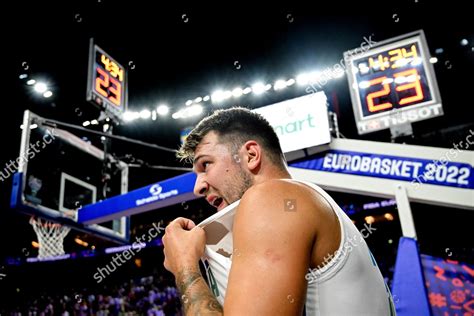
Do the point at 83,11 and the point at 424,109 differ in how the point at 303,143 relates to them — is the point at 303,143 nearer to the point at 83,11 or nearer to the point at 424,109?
the point at 424,109

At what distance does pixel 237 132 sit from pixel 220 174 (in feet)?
0.67

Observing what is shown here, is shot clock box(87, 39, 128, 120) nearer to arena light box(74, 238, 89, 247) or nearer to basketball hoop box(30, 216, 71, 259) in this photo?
basketball hoop box(30, 216, 71, 259)

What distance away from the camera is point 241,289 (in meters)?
1.15

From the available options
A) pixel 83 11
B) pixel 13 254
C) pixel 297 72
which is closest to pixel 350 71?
pixel 83 11

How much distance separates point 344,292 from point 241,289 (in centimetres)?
35

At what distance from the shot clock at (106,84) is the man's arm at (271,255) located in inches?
321

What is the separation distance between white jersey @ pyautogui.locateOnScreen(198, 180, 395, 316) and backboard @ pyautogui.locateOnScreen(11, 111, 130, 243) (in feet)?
18.4

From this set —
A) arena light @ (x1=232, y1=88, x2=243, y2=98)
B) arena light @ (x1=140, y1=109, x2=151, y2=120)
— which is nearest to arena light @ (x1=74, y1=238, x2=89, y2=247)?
arena light @ (x1=140, y1=109, x2=151, y2=120)

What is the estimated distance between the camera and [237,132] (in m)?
1.74

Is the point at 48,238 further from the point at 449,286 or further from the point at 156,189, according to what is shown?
the point at 449,286

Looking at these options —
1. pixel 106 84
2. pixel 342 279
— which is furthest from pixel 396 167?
pixel 106 84

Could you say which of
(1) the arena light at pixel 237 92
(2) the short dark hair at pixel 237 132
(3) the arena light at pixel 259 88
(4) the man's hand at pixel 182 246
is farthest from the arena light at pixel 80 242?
(4) the man's hand at pixel 182 246

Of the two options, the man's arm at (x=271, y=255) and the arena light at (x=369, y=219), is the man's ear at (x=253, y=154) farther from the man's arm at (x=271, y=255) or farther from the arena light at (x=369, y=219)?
the arena light at (x=369, y=219)

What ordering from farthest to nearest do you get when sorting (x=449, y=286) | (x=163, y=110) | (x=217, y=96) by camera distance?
(x=163, y=110) → (x=217, y=96) → (x=449, y=286)
